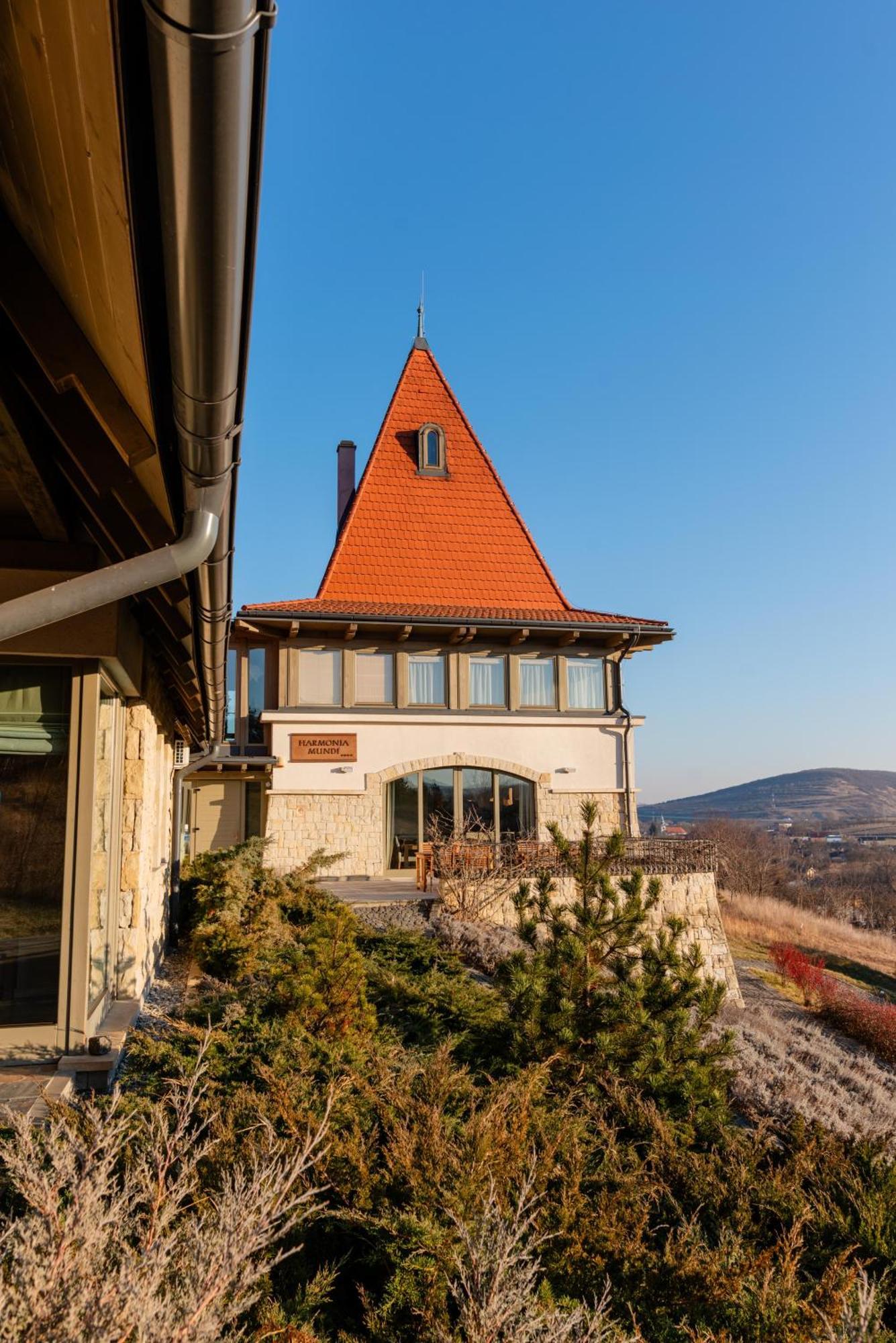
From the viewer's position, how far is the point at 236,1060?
4520 mm

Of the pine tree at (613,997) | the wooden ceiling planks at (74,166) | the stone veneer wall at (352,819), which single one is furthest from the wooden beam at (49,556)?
the stone veneer wall at (352,819)

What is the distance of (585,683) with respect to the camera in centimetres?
1902

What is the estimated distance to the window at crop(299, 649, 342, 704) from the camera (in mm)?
17609

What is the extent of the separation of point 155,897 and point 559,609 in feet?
42.0

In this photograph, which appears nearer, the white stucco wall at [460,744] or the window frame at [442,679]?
the white stucco wall at [460,744]

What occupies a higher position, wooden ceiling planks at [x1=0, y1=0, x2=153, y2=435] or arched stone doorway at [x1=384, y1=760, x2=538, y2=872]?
wooden ceiling planks at [x1=0, y1=0, x2=153, y2=435]

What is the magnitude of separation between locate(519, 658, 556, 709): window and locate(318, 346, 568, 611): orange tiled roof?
1446 mm

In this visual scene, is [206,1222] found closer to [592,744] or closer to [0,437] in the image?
[0,437]

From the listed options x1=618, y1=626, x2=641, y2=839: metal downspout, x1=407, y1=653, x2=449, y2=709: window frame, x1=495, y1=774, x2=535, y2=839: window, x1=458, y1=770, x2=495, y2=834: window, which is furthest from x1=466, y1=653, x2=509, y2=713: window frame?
x1=618, y1=626, x2=641, y2=839: metal downspout

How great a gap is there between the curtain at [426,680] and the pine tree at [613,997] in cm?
1241

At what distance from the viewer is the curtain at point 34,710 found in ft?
16.4

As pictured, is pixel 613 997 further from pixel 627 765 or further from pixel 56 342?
pixel 627 765

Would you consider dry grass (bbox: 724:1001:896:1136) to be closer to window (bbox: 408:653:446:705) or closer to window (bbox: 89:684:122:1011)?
window (bbox: 89:684:122:1011)

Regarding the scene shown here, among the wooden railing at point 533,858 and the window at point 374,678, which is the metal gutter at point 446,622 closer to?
the window at point 374,678
